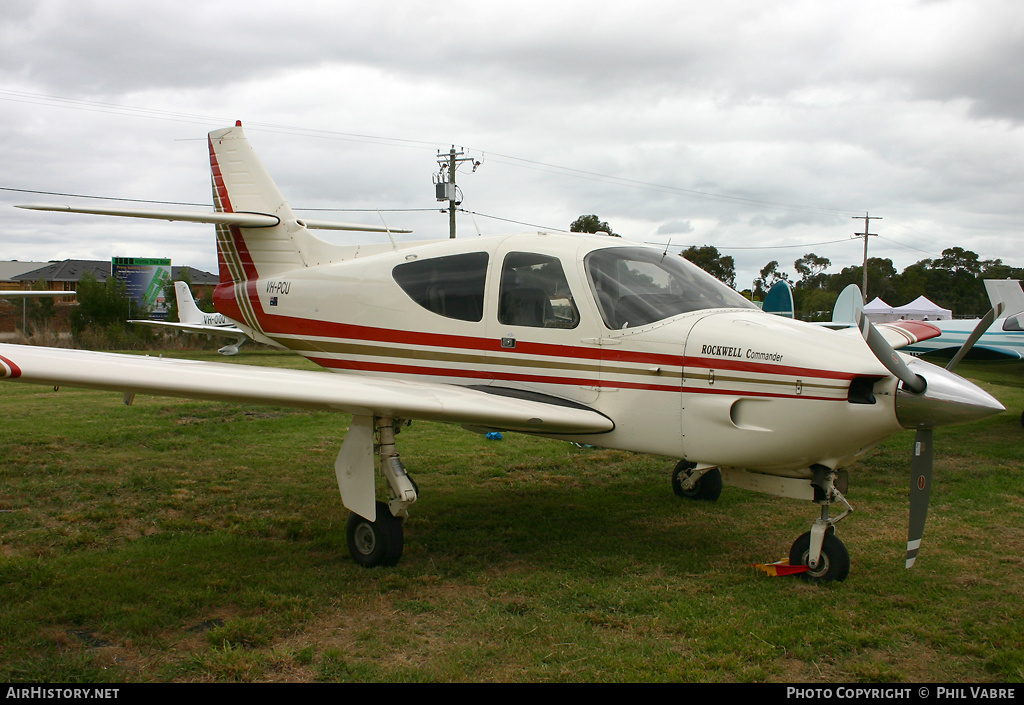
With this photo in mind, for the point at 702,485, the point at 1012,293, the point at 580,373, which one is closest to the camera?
the point at 580,373

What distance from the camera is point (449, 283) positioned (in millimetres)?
5852

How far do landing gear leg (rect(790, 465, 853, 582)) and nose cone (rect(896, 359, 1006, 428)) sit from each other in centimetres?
66

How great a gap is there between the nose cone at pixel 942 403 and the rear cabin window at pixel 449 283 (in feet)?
10.1

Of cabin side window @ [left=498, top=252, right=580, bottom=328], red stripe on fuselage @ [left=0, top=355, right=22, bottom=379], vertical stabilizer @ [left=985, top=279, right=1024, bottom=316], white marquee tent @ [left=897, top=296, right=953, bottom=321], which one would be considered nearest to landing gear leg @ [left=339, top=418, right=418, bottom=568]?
cabin side window @ [left=498, top=252, right=580, bottom=328]

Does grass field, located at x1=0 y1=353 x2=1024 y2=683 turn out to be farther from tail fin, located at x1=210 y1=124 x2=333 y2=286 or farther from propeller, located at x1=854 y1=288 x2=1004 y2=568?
tail fin, located at x1=210 y1=124 x2=333 y2=286

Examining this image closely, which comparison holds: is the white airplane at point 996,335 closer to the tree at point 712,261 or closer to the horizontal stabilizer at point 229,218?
the horizontal stabilizer at point 229,218

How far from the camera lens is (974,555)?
5180 mm

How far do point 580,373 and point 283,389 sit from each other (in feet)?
6.93

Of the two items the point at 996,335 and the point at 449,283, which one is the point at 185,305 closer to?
the point at 449,283

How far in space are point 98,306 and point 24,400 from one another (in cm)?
2126

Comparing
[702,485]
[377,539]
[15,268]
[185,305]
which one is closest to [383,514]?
[377,539]

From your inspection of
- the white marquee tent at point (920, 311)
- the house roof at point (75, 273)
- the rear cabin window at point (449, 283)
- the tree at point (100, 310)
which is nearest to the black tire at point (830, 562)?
the rear cabin window at point (449, 283)

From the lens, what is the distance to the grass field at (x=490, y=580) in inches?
141

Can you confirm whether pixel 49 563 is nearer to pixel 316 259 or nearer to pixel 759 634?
pixel 316 259
